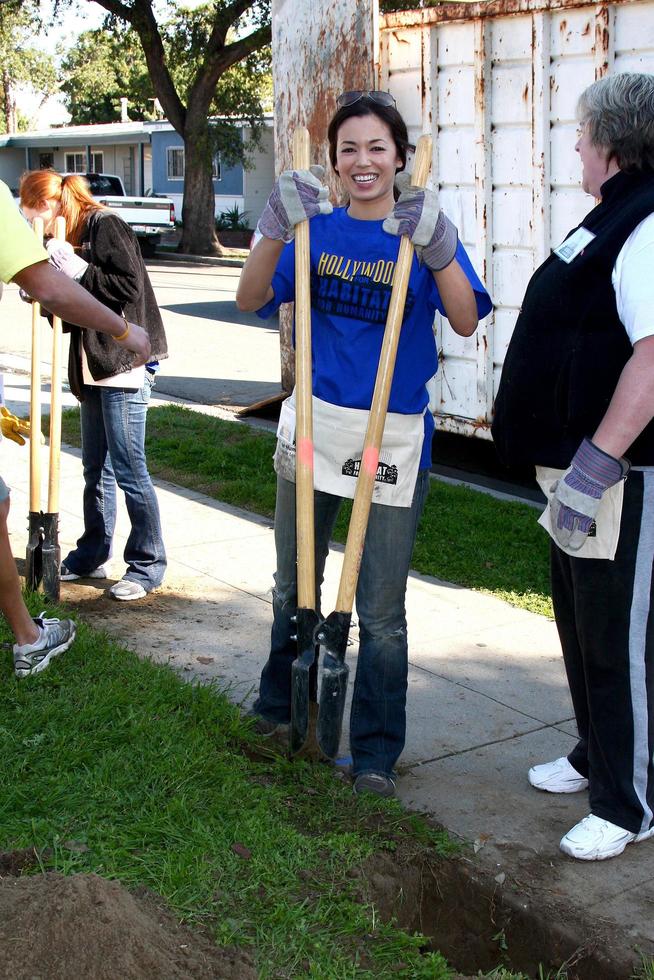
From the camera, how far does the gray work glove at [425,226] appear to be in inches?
126

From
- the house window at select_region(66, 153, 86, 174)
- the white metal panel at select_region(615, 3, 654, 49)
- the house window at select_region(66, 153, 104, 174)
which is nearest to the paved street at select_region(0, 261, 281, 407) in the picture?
the white metal panel at select_region(615, 3, 654, 49)

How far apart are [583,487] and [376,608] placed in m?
0.87

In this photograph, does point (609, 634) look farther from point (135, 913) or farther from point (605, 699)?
point (135, 913)

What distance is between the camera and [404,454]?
11.4 ft

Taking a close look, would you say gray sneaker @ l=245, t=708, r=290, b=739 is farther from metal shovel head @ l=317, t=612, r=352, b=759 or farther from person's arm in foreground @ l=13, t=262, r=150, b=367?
person's arm in foreground @ l=13, t=262, r=150, b=367

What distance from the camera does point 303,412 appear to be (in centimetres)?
338

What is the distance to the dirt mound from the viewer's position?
240 cm

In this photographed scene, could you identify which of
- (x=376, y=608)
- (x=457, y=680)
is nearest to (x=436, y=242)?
(x=376, y=608)

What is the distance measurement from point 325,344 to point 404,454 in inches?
16.6

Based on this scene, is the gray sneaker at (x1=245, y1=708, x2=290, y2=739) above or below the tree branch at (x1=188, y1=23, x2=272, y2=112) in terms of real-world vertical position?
below

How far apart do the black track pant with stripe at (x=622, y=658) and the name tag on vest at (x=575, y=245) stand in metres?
0.61

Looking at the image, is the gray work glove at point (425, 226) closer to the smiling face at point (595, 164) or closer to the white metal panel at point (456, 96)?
the smiling face at point (595, 164)

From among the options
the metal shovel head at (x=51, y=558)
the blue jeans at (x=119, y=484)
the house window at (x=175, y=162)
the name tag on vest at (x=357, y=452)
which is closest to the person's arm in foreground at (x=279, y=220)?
the name tag on vest at (x=357, y=452)

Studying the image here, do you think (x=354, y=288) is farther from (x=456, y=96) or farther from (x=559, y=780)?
(x=456, y=96)
